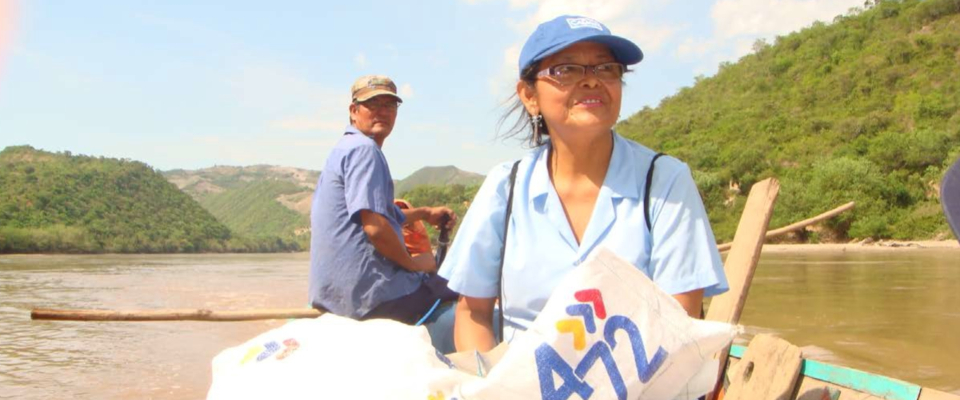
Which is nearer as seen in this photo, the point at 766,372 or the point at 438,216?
the point at 766,372

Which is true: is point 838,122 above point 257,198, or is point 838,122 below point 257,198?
above

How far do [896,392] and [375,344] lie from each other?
1357mm

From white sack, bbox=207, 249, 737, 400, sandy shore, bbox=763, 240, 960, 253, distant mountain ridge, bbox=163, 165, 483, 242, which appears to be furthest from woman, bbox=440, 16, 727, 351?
distant mountain ridge, bbox=163, 165, 483, 242

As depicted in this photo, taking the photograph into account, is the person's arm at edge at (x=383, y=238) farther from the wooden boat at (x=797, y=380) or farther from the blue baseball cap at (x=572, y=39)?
the wooden boat at (x=797, y=380)

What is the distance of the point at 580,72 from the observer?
1689mm

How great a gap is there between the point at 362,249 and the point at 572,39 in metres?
1.32

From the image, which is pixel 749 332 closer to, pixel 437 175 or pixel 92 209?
pixel 92 209

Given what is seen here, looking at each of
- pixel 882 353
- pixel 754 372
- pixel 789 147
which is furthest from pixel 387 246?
pixel 789 147

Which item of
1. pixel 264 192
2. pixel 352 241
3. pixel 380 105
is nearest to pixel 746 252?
pixel 352 241

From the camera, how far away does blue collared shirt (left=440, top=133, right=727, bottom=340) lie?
1.55m

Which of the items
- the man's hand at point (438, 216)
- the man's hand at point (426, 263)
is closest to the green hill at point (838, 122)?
the man's hand at point (438, 216)

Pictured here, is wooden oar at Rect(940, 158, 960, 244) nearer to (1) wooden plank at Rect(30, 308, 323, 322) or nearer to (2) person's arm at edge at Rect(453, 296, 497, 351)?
(2) person's arm at edge at Rect(453, 296, 497, 351)

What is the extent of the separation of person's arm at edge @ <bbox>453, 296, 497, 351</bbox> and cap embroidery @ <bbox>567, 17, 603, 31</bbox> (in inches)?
25.9

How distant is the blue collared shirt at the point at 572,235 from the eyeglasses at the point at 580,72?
6.6 inches
